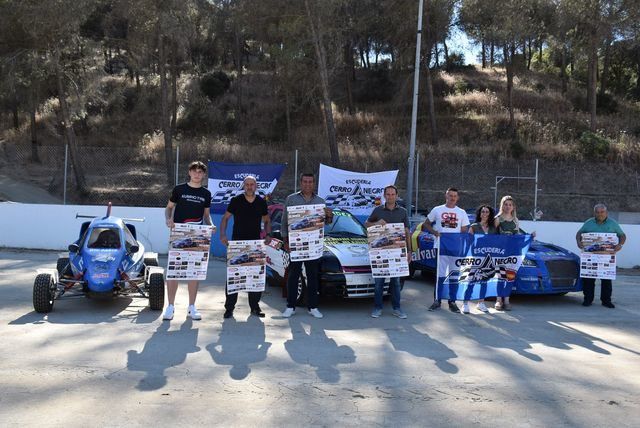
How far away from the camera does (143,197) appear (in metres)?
26.5

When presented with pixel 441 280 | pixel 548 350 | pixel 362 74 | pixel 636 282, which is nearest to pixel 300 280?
pixel 441 280

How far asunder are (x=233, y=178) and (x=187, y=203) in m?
8.34

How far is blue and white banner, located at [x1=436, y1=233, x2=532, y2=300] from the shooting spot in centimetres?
923

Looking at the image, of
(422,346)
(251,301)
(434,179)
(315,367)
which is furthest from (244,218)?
(434,179)

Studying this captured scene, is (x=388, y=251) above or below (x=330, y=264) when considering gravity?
above

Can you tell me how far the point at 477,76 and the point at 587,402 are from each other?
4794 centimetres

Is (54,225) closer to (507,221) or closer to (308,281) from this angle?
(308,281)

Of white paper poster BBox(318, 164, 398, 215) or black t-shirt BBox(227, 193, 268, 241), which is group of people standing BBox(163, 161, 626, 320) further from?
white paper poster BBox(318, 164, 398, 215)

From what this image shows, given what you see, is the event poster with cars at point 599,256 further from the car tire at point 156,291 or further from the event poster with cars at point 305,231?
the car tire at point 156,291

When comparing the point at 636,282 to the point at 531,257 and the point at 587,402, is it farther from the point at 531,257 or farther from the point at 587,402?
the point at 587,402

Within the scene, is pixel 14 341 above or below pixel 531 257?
below

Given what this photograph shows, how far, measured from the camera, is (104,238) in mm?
9094

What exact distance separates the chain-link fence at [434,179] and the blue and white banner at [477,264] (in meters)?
14.6

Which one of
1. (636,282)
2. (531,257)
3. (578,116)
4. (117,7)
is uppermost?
(117,7)
